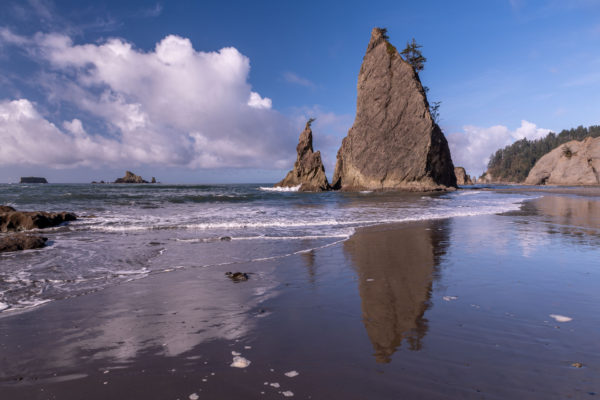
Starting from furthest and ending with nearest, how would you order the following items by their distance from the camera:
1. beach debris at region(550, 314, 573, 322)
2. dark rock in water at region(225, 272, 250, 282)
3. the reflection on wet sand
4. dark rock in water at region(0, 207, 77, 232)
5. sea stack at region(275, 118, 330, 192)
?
sea stack at region(275, 118, 330, 192) < dark rock in water at region(0, 207, 77, 232) < dark rock in water at region(225, 272, 250, 282) < beach debris at region(550, 314, 573, 322) < the reflection on wet sand

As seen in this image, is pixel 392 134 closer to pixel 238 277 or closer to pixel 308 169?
pixel 308 169

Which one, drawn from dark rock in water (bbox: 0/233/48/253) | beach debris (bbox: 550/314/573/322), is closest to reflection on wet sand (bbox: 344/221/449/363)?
beach debris (bbox: 550/314/573/322)

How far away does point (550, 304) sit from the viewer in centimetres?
412

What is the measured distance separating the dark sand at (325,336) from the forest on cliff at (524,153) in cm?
13793

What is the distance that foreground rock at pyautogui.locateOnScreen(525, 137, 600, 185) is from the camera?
6656cm

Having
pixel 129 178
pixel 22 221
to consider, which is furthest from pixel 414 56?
pixel 129 178

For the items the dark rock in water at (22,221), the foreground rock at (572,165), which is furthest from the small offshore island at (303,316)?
the foreground rock at (572,165)

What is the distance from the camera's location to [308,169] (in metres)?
54.9

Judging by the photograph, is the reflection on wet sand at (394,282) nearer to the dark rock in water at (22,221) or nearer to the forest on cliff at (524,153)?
the dark rock in water at (22,221)

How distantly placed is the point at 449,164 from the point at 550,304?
55.4 m

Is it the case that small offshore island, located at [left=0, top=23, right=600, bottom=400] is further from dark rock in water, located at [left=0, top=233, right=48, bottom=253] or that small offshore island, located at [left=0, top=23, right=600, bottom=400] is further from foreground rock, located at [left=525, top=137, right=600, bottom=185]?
foreground rock, located at [left=525, top=137, right=600, bottom=185]

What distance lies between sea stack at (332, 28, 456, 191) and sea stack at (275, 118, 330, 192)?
4.75 metres

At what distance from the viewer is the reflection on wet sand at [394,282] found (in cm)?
335

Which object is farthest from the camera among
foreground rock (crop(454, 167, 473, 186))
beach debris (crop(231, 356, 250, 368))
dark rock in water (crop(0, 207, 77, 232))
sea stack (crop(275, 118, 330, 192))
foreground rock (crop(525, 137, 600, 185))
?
foreground rock (crop(454, 167, 473, 186))
